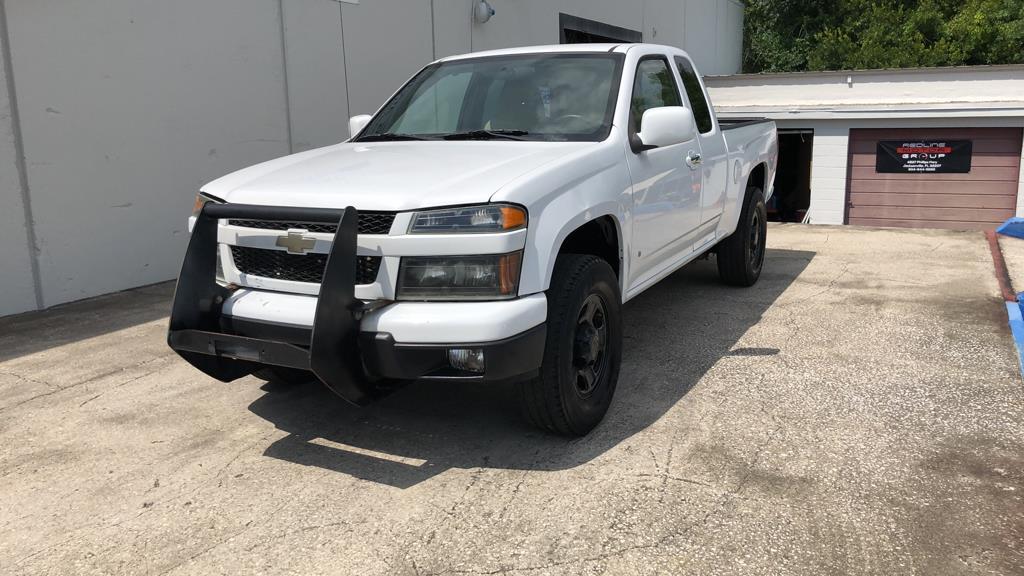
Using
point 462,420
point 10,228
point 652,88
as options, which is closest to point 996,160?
point 652,88

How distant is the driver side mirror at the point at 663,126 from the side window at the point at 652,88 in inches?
9.3

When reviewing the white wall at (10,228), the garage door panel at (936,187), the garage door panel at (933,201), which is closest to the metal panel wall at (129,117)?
the white wall at (10,228)

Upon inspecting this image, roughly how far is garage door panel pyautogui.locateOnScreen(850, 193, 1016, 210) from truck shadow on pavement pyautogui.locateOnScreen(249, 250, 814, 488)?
53.5 feet

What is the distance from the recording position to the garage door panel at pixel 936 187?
19.1 meters

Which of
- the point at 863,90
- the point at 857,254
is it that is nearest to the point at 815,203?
the point at 863,90

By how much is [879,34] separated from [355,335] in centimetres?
3324

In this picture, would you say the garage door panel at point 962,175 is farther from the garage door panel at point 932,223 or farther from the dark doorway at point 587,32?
the dark doorway at point 587,32

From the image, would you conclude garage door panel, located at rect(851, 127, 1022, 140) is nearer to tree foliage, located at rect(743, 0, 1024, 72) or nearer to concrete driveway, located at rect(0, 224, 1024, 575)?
tree foliage, located at rect(743, 0, 1024, 72)

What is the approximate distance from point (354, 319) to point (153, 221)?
5.50 metres

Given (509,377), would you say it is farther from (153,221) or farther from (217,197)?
(153,221)

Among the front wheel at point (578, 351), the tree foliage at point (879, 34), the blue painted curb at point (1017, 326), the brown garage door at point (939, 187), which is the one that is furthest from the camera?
the tree foliage at point (879, 34)

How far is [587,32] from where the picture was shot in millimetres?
16375

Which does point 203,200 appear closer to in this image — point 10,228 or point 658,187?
point 658,187

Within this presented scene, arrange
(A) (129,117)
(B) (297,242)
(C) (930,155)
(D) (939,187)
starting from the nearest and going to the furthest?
1. (B) (297,242)
2. (A) (129,117)
3. (C) (930,155)
4. (D) (939,187)
